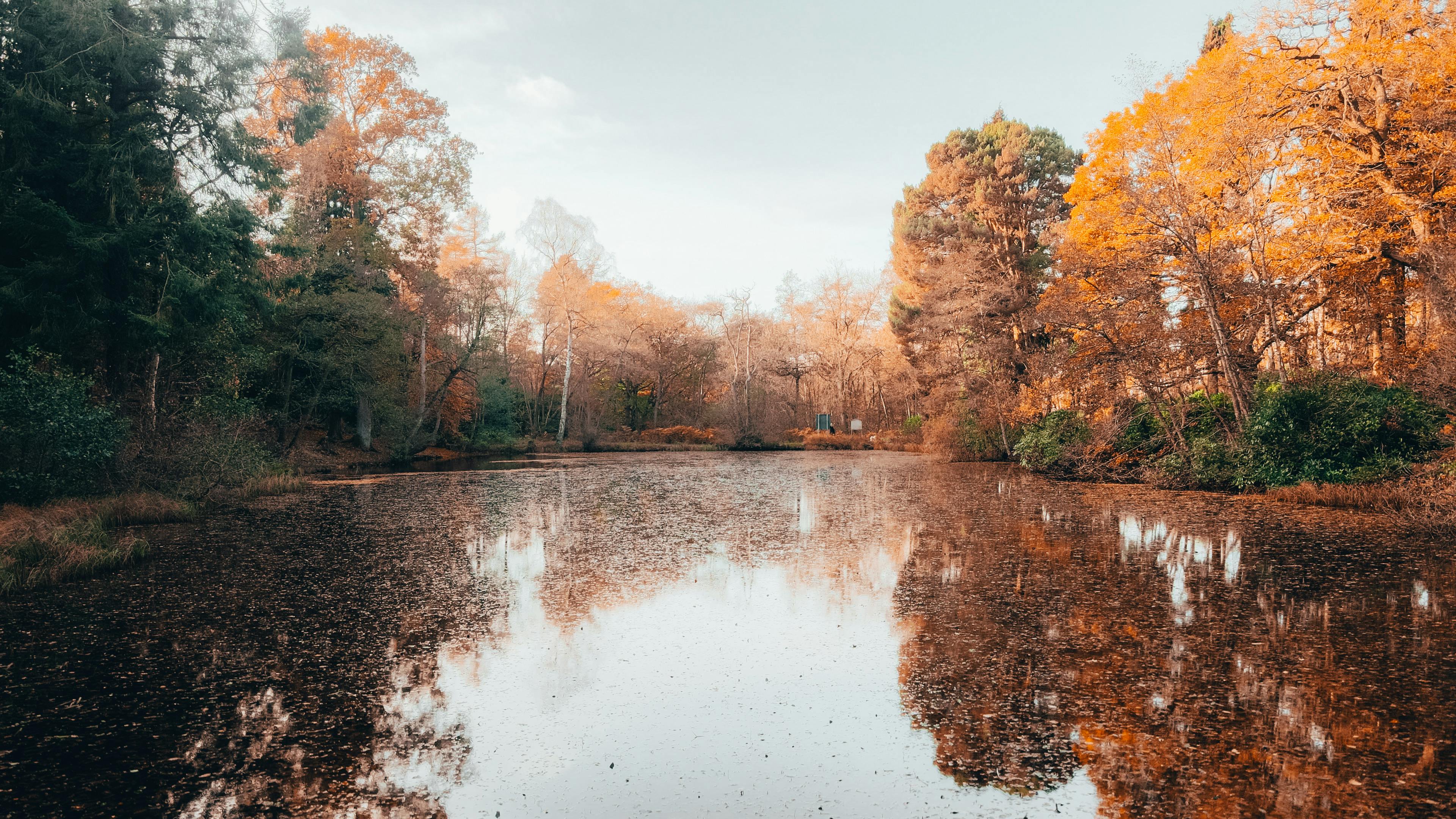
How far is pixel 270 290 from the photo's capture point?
15938 millimetres

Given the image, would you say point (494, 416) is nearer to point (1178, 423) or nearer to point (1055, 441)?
point (1055, 441)

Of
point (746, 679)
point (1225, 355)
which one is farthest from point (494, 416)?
point (746, 679)

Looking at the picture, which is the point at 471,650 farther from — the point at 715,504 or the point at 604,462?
the point at 604,462

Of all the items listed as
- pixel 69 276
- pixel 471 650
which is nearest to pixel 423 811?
pixel 471 650

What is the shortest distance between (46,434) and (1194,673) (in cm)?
1099

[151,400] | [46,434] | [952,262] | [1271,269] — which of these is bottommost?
[46,434]

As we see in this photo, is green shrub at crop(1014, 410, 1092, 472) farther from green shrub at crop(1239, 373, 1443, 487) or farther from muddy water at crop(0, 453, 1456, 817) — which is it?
muddy water at crop(0, 453, 1456, 817)

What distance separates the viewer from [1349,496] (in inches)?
396

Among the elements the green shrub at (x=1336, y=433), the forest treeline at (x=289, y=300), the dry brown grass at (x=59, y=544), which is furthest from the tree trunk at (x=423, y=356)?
the green shrub at (x=1336, y=433)

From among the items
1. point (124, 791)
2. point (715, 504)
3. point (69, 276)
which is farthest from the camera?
point (715, 504)

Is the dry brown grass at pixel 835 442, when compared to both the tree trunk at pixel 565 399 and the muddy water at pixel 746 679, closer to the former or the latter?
the tree trunk at pixel 565 399

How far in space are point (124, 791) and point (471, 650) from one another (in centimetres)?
183

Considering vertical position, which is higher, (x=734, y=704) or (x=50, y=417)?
(x=50, y=417)

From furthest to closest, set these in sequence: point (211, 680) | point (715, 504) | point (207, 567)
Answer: point (715, 504)
point (207, 567)
point (211, 680)
